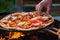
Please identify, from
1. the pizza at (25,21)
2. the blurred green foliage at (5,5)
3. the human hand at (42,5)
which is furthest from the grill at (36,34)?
the blurred green foliage at (5,5)

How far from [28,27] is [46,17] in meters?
0.33

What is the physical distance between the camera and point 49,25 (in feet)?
A: 6.53

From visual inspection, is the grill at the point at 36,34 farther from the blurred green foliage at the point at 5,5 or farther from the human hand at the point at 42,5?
the blurred green foliage at the point at 5,5

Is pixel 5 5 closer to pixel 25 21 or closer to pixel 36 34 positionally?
pixel 25 21

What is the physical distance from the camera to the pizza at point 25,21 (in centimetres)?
194

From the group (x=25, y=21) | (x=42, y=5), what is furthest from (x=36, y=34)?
(x=42, y=5)

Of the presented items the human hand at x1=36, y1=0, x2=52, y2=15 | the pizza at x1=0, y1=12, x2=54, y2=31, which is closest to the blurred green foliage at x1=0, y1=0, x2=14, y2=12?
the pizza at x1=0, y1=12, x2=54, y2=31

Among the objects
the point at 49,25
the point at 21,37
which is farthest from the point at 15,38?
the point at 49,25

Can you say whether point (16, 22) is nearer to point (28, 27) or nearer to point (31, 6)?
point (28, 27)

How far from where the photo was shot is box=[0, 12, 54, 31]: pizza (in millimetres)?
1940

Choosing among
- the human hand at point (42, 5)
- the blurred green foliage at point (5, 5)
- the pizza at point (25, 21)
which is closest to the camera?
the pizza at point (25, 21)

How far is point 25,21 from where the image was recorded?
6.89 feet

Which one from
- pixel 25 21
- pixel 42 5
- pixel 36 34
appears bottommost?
pixel 36 34

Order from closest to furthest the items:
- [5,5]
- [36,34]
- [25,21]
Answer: [36,34], [25,21], [5,5]
